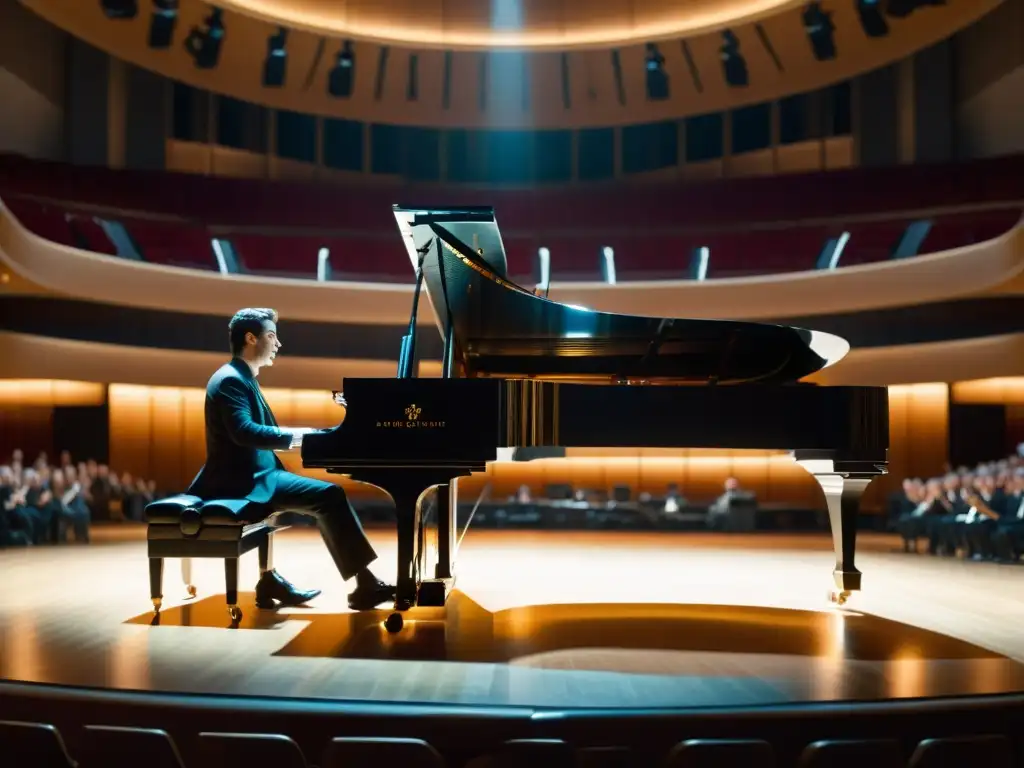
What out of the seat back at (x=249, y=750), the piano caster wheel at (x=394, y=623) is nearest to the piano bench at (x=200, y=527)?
the piano caster wheel at (x=394, y=623)

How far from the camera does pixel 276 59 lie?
43.3ft

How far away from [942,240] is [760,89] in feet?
12.0

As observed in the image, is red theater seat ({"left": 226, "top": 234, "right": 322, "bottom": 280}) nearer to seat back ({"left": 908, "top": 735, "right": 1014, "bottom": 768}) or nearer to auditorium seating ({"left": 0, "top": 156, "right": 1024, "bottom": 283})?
auditorium seating ({"left": 0, "top": 156, "right": 1024, "bottom": 283})

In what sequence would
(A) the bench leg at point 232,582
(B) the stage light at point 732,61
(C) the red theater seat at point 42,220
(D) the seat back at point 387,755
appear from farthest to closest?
(B) the stage light at point 732,61
(C) the red theater seat at point 42,220
(A) the bench leg at point 232,582
(D) the seat back at point 387,755

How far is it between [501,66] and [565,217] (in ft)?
9.11

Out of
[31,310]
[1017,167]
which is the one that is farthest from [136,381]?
[1017,167]

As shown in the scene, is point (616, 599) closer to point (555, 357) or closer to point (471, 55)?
point (555, 357)

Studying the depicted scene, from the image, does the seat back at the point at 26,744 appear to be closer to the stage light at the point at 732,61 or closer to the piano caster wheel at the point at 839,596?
the piano caster wheel at the point at 839,596

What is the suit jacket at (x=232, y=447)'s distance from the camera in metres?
4.34

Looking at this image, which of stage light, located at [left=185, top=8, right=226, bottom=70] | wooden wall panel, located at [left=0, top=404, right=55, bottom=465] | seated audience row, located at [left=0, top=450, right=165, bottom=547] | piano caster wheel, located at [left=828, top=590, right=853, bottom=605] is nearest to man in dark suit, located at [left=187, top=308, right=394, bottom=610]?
piano caster wheel, located at [left=828, top=590, right=853, bottom=605]

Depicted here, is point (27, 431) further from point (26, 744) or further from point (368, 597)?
point (26, 744)

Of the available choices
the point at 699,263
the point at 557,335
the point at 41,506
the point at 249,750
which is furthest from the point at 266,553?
the point at 699,263

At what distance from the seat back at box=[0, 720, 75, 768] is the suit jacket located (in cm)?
200

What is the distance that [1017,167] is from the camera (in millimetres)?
11547
